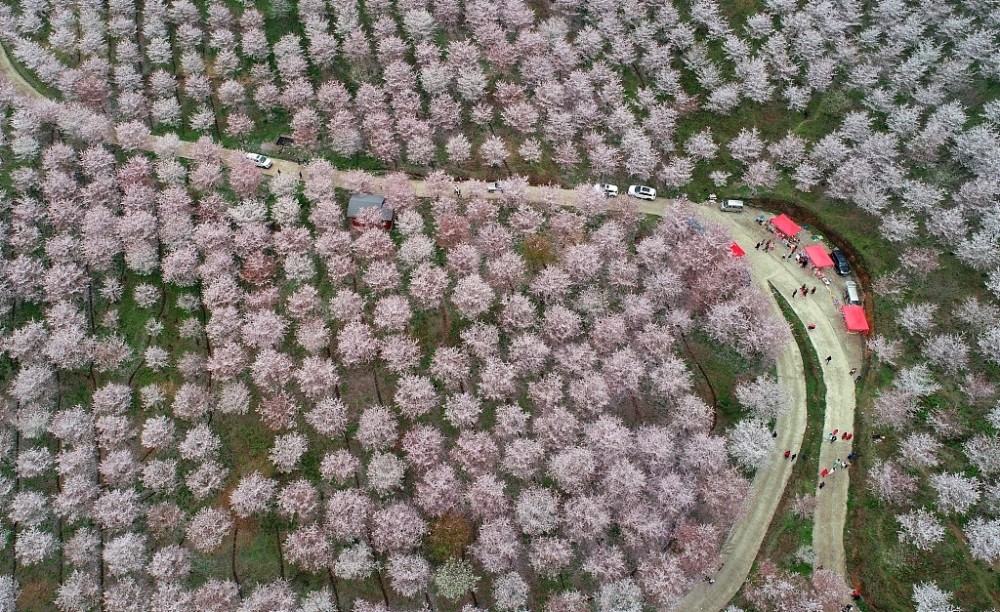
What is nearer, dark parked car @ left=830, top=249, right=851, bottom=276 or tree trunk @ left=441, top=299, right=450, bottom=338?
tree trunk @ left=441, top=299, right=450, bottom=338

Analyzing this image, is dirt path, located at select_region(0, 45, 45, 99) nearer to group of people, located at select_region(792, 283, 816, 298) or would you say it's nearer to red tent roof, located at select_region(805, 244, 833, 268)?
group of people, located at select_region(792, 283, 816, 298)

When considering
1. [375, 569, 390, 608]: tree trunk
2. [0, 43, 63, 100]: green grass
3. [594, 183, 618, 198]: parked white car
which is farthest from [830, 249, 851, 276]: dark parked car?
[0, 43, 63, 100]: green grass

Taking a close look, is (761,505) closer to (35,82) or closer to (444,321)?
(444,321)

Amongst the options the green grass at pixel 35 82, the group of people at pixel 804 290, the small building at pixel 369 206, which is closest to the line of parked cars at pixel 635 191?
the group of people at pixel 804 290

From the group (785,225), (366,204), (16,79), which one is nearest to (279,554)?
(366,204)

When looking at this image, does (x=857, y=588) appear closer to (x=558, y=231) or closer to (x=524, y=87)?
(x=558, y=231)

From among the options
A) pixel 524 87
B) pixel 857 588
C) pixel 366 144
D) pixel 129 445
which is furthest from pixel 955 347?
pixel 129 445

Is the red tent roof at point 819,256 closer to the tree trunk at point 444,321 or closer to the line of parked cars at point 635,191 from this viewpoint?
the line of parked cars at point 635,191
